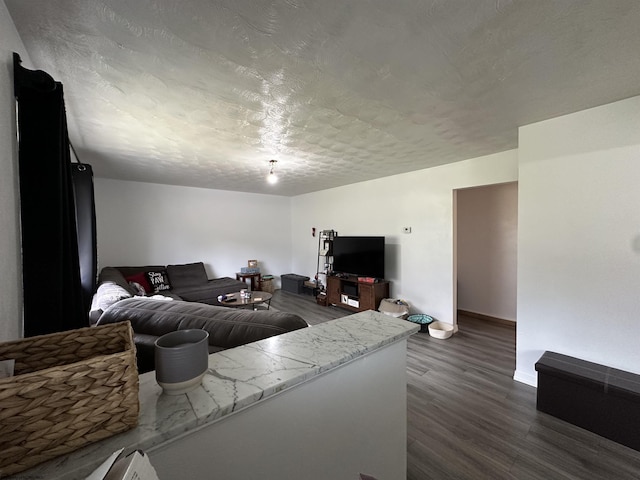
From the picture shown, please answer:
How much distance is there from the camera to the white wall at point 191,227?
4734mm

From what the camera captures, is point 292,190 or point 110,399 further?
point 292,190

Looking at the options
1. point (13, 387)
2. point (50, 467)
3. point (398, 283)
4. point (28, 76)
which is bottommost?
point (398, 283)

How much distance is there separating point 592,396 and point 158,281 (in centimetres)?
566

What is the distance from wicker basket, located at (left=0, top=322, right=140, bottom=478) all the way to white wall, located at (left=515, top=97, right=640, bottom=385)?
304cm

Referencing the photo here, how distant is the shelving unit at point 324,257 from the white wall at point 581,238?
3.41m

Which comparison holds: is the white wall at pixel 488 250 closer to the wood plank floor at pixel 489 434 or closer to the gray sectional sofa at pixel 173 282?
the wood plank floor at pixel 489 434

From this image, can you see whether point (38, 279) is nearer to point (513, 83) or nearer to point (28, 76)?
point (28, 76)

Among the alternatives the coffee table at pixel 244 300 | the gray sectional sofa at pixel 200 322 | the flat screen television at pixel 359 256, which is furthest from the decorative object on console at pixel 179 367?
the flat screen television at pixel 359 256

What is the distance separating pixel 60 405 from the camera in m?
0.46

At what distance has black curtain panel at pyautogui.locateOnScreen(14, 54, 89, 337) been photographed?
1175mm

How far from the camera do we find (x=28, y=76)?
1.20 metres

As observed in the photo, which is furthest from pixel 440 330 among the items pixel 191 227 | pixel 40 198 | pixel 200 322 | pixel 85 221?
pixel 191 227

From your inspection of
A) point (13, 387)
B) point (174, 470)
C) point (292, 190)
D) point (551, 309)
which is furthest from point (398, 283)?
point (13, 387)

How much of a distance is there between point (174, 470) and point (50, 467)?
25 cm
